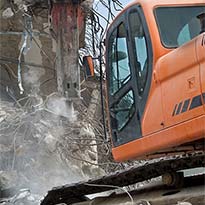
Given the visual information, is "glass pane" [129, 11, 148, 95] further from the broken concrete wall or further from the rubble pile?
the rubble pile

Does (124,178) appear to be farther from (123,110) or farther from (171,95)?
(171,95)

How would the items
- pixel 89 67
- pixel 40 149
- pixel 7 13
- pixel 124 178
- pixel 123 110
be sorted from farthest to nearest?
pixel 7 13
pixel 40 149
pixel 89 67
pixel 124 178
pixel 123 110

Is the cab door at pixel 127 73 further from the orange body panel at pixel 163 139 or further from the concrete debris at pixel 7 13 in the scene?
the concrete debris at pixel 7 13

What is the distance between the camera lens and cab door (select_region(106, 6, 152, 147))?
14.8ft

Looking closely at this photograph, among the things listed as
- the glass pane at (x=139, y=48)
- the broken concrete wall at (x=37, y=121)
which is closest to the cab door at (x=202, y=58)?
the glass pane at (x=139, y=48)

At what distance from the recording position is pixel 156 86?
165 inches

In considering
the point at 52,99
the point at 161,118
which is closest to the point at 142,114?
the point at 161,118

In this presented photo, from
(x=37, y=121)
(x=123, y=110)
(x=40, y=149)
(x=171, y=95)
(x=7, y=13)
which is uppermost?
(x=7, y=13)

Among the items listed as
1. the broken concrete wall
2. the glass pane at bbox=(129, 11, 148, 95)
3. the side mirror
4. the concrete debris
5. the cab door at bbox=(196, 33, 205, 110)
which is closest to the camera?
the cab door at bbox=(196, 33, 205, 110)

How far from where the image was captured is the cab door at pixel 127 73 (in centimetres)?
450

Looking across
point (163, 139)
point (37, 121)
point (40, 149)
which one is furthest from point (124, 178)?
point (37, 121)

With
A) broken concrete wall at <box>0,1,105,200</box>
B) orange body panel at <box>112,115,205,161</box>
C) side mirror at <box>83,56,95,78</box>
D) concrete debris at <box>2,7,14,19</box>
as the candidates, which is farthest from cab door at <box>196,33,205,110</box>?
concrete debris at <box>2,7,14,19</box>

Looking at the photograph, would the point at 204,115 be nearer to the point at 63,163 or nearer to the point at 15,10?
the point at 63,163

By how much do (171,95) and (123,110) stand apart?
1.13m
